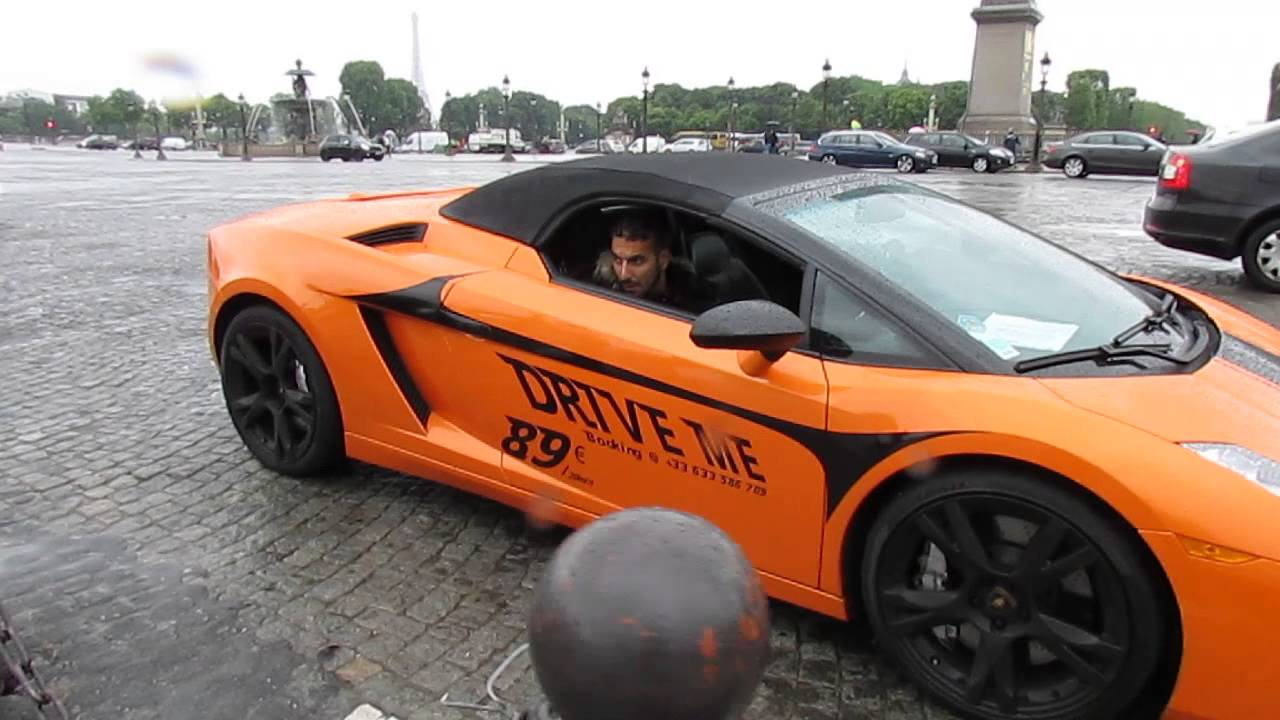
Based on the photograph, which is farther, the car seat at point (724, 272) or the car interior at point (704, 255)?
the car seat at point (724, 272)

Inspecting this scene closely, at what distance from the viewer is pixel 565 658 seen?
0.85 m

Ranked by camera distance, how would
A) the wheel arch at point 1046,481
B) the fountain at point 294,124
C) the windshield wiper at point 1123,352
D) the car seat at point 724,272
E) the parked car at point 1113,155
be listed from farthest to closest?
the fountain at point 294,124 < the parked car at point 1113,155 < the car seat at point 724,272 < the windshield wiper at point 1123,352 < the wheel arch at point 1046,481

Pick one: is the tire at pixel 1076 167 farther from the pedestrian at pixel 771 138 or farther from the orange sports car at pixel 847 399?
the orange sports car at pixel 847 399

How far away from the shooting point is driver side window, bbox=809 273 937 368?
2381mm

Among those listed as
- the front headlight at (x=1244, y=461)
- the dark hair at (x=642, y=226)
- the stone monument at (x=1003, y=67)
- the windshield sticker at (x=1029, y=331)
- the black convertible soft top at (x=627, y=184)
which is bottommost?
the front headlight at (x=1244, y=461)

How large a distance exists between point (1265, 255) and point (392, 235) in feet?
23.4

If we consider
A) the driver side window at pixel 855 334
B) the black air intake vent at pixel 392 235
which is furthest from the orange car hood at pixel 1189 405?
the black air intake vent at pixel 392 235

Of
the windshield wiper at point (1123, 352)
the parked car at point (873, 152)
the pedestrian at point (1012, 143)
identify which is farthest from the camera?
the pedestrian at point (1012, 143)

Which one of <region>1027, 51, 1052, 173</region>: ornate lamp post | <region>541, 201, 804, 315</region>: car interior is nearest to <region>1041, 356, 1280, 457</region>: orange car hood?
<region>541, 201, 804, 315</region>: car interior

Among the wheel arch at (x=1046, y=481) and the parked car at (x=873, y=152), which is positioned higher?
the parked car at (x=873, y=152)

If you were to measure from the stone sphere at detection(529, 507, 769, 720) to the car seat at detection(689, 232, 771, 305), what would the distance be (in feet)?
6.84

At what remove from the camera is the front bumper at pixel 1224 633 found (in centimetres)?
188

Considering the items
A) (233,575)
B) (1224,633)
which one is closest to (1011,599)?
(1224,633)

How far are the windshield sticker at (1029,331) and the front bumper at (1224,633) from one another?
0.65 m
